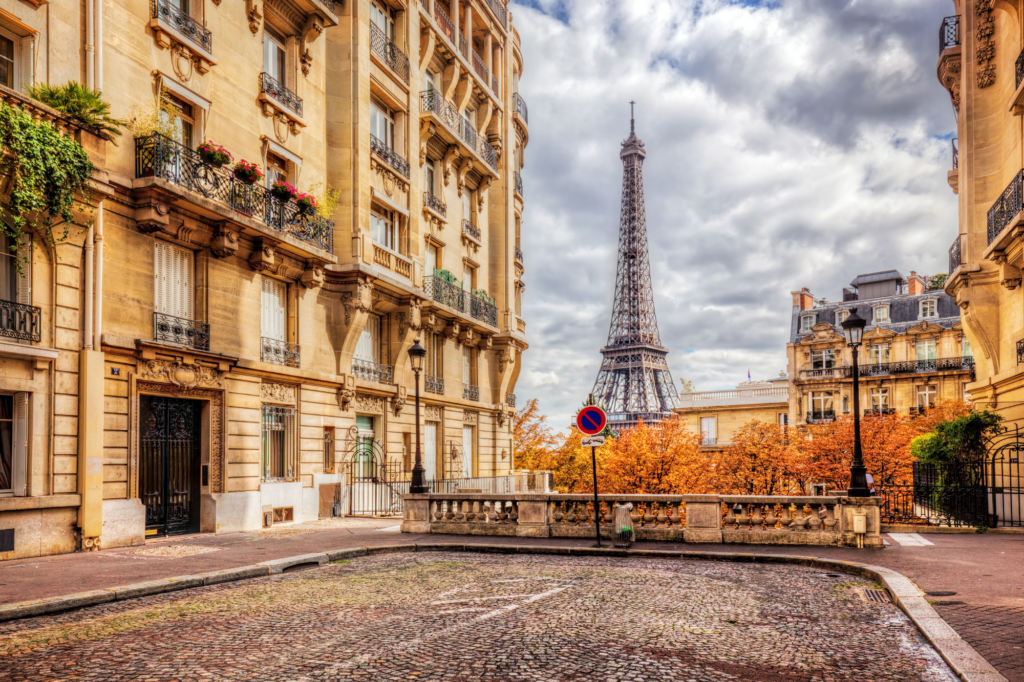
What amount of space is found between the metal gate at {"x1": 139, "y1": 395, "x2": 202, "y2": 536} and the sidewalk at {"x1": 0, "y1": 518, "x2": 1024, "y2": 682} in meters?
0.95

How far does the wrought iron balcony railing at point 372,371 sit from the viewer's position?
2459cm

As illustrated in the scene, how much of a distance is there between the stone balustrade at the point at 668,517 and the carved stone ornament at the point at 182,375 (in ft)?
17.0

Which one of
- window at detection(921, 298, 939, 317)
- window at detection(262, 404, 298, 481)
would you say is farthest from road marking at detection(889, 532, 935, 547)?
window at detection(921, 298, 939, 317)

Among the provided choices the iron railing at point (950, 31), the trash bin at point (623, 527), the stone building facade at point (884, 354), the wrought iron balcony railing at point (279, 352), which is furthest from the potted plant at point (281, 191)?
the stone building facade at point (884, 354)

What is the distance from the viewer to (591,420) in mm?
14766

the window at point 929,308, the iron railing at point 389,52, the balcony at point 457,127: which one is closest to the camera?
the iron railing at point 389,52

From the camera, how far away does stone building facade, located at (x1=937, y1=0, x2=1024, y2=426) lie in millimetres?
20594

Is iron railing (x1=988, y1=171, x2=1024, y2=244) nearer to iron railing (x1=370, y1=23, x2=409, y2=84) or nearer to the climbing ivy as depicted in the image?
iron railing (x1=370, y1=23, x2=409, y2=84)

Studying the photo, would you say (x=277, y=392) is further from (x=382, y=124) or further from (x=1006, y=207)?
(x=1006, y=207)

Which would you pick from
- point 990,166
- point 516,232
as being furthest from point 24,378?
point 516,232

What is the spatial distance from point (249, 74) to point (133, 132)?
4.63 meters

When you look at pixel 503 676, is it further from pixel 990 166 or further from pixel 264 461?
pixel 990 166

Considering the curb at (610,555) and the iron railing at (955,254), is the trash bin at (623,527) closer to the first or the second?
the curb at (610,555)

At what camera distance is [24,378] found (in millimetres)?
13344
